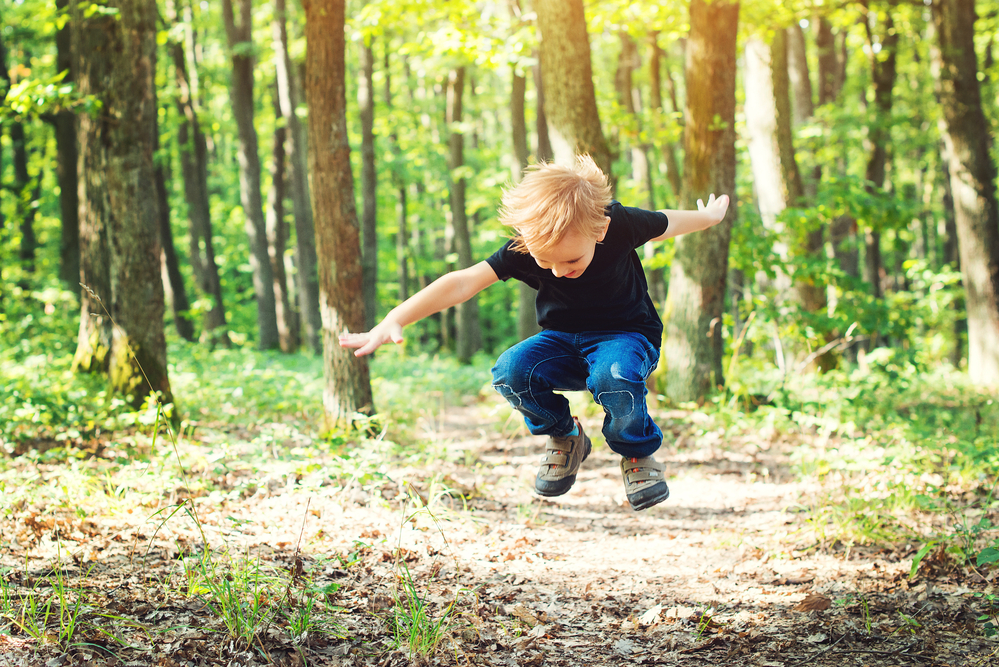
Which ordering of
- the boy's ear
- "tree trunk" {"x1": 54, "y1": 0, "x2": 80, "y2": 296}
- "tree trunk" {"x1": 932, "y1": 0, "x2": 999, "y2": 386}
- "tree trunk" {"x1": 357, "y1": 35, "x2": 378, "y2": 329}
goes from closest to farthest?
the boy's ear
"tree trunk" {"x1": 932, "y1": 0, "x2": 999, "y2": 386}
"tree trunk" {"x1": 54, "y1": 0, "x2": 80, "y2": 296}
"tree trunk" {"x1": 357, "y1": 35, "x2": 378, "y2": 329}

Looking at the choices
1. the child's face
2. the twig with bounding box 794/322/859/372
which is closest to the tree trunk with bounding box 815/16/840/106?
the twig with bounding box 794/322/859/372

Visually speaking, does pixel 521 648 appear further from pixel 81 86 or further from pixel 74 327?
pixel 74 327

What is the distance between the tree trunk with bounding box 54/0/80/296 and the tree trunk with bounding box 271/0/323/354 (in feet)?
14.8

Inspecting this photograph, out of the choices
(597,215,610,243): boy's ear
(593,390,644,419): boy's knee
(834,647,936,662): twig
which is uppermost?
(597,215,610,243): boy's ear

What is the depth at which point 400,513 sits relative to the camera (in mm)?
5121

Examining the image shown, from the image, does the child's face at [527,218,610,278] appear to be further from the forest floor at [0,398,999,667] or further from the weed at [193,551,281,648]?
the weed at [193,551,281,648]

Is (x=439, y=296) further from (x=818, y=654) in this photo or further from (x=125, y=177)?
(x=125, y=177)

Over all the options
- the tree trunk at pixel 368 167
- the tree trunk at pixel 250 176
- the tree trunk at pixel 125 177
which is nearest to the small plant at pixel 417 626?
the tree trunk at pixel 125 177

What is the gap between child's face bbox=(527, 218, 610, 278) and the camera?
10.2ft

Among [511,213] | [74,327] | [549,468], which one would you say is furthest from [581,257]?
[74,327]

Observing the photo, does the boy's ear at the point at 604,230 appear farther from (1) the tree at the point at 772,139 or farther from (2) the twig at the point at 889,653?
(1) the tree at the point at 772,139

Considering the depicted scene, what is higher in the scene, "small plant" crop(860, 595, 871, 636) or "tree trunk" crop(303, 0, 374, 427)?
"tree trunk" crop(303, 0, 374, 427)

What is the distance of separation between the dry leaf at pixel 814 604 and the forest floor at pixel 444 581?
0.04 ft

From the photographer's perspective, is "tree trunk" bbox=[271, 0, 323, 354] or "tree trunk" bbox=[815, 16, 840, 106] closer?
"tree trunk" bbox=[815, 16, 840, 106]
